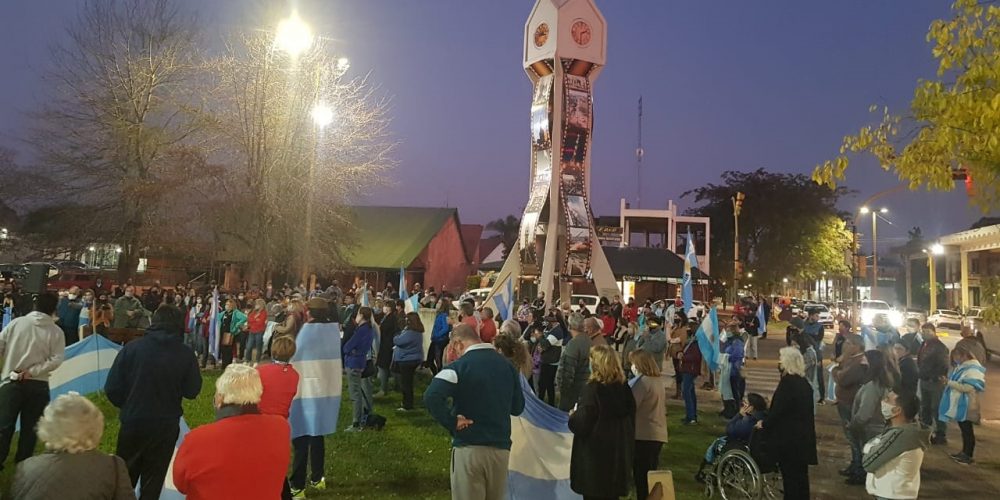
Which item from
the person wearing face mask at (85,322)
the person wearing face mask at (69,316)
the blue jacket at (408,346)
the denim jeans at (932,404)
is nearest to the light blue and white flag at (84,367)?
the blue jacket at (408,346)

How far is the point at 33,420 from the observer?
6.61 meters

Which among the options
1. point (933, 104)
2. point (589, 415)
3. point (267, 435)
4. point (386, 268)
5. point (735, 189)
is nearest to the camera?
point (267, 435)

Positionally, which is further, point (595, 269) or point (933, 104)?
point (595, 269)

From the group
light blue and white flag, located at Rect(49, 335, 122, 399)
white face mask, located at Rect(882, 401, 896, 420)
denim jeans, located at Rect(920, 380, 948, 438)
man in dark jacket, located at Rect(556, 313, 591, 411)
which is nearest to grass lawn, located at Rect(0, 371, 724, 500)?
light blue and white flag, located at Rect(49, 335, 122, 399)

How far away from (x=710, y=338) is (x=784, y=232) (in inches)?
1881

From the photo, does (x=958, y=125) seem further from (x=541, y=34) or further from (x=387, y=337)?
(x=541, y=34)

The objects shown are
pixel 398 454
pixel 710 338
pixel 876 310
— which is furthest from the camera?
pixel 876 310

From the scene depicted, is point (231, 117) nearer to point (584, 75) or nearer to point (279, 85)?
point (279, 85)

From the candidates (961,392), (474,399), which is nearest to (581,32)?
(961,392)

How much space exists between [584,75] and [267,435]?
30.5 meters

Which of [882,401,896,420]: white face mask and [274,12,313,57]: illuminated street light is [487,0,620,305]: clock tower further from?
[882,401,896,420]: white face mask

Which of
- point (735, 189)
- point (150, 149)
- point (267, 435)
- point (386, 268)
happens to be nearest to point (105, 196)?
point (150, 149)

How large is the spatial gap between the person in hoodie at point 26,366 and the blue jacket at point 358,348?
3347 millimetres

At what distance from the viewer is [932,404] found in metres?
10.5
